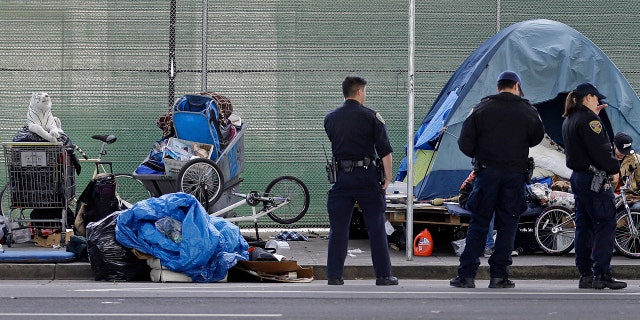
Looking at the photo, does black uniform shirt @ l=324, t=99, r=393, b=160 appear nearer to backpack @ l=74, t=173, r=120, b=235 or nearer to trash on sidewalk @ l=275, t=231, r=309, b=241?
backpack @ l=74, t=173, r=120, b=235

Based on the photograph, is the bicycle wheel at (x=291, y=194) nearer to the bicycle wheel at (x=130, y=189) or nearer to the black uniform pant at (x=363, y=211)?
the bicycle wheel at (x=130, y=189)

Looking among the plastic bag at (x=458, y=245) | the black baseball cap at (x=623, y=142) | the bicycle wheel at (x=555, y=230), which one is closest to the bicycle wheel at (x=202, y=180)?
the plastic bag at (x=458, y=245)

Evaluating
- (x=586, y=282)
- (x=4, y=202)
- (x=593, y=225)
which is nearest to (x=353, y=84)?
(x=593, y=225)

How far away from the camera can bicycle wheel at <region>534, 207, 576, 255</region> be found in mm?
13781

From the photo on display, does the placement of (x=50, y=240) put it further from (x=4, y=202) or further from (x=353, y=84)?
(x=353, y=84)

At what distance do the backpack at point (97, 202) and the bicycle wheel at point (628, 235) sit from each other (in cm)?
576

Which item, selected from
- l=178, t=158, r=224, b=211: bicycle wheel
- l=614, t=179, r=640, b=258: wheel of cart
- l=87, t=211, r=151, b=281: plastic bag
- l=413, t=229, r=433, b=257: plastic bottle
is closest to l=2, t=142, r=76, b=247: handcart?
l=178, t=158, r=224, b=211: bicycle wheel

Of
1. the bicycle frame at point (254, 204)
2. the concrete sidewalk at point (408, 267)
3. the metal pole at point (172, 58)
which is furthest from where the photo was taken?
the metal pole at point (172, 58)

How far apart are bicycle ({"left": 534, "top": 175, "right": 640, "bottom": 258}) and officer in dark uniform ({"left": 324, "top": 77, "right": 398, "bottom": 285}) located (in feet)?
11.5

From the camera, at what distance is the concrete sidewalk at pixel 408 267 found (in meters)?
12.4

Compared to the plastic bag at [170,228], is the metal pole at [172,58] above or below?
above

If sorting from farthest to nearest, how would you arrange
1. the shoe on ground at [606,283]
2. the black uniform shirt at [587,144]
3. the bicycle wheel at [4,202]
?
the bicycle wheel at [4,202] → the shoe on ground at [606,283] → the black uniform shirt at [587,144]

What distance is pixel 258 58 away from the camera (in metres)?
16.3

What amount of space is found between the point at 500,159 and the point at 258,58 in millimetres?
6443
